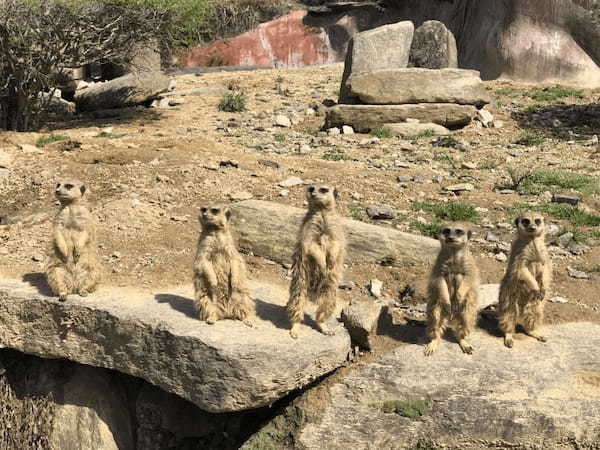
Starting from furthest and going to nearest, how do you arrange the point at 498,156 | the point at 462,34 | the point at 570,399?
1. the point at 462,34
2. the point at 498,156
3. the point at 570,399

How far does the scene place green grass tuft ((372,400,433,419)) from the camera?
17.5 feet

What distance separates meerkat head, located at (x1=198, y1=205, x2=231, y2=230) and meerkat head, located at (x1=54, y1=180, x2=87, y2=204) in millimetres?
1470

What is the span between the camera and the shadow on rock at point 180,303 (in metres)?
5.84

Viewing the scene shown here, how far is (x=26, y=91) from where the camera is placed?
12.8 m

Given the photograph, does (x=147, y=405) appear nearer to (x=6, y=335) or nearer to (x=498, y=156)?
(x=6, y=335)

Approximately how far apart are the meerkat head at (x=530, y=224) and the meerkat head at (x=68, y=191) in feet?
13.2

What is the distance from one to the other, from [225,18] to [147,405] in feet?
83.0

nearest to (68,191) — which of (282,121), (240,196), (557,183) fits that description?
(240,196)

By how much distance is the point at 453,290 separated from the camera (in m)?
5.61

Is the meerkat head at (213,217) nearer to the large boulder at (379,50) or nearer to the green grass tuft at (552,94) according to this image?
the large boulder at (379,50)

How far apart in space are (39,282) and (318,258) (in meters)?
3.06

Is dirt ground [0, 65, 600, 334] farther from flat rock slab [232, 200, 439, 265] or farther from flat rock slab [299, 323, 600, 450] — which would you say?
flat rock slab [299, 323, 600, 450]

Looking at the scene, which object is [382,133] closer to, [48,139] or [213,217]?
[48,139]

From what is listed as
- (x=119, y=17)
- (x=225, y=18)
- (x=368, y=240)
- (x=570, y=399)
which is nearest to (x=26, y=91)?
(x=119, y=17)
